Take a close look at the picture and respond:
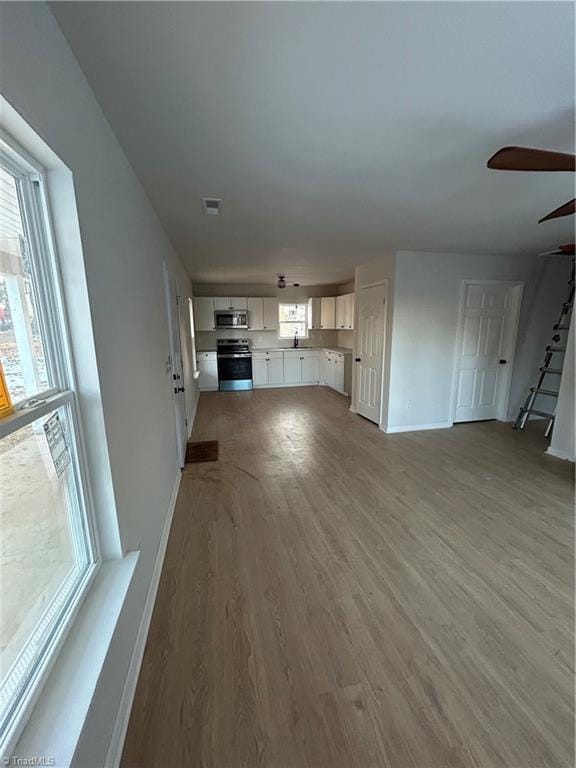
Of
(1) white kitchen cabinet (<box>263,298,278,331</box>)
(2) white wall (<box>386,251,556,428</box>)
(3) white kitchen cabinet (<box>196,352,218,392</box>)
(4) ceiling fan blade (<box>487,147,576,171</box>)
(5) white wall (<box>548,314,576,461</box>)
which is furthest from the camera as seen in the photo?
(1) white kitchen cabinet (<box>263,298,278,331</box>)

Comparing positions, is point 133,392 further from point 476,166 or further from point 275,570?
point 476,166

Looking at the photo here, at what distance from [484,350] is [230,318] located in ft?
15.8

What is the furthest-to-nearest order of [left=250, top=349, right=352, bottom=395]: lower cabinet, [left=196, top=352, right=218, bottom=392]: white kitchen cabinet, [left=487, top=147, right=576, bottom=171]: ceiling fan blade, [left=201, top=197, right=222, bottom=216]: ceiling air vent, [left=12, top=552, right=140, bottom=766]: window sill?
[left=250, top=349, right=352, bottom=395]: lower cabinet → [left=196, top=352, right=218, bottom=392]: white kitchen cabinet → [left=201, top=197, right=222, bottom=216]: ceiling air vent → [left=487, top=147, right=576, bottom=171]: ceiling fan blade → [left=12, top=552, right=140, bottom=766]: window sill

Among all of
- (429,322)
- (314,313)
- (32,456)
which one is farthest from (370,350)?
(32,456)

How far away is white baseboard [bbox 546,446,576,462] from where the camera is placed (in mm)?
3492

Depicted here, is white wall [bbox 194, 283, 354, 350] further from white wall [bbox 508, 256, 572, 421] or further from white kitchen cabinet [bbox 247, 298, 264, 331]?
white wall [bbox 508, 256, 572, 421]

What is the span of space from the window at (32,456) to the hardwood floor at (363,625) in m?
0.66

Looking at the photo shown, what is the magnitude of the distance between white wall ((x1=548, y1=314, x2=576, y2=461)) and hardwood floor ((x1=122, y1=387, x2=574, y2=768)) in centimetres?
46

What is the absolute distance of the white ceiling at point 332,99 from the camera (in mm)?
937

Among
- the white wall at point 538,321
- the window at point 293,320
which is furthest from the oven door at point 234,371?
the white wall at point 538,321

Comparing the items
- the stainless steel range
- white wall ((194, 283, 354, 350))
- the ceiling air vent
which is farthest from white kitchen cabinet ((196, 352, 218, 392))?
the ceiling air vent

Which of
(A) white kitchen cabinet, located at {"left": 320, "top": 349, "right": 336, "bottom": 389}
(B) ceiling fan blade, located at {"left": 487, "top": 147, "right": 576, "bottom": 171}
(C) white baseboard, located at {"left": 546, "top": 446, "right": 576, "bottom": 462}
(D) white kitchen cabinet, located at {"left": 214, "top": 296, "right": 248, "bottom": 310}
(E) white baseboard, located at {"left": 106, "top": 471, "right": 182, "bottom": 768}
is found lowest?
(C) white baseboard, located at {"left": 546, "top": 446, "right": 576, "bottom": 462}

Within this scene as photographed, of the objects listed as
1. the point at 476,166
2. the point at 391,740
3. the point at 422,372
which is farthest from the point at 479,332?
the point at 391,740

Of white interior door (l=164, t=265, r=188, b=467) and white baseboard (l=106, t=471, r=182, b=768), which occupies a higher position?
white interior door (l=164, t=265, r=188, b=467)
